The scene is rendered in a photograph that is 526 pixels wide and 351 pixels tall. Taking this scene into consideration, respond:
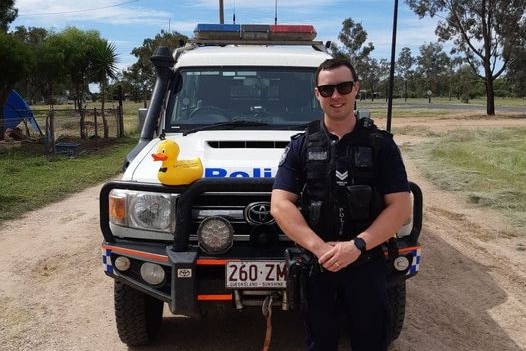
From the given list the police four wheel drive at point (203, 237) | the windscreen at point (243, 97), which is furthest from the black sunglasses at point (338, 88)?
the windscreen at point (243, 97)

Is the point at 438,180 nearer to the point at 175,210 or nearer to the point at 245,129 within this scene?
the point at 245,129

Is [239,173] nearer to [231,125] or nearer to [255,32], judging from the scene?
[231,125]

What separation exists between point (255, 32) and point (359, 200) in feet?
13.8

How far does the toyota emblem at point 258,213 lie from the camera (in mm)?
3514

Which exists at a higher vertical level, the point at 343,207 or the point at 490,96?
the point at 343,207

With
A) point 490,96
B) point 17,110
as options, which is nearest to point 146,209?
point 17,110

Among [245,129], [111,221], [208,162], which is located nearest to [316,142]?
[208,162]

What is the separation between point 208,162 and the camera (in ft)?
12.3

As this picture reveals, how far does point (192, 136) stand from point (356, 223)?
209 cm

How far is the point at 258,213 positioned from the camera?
352 cm

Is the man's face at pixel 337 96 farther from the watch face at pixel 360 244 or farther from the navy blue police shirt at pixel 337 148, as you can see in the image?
the watch face at pixel 360 244

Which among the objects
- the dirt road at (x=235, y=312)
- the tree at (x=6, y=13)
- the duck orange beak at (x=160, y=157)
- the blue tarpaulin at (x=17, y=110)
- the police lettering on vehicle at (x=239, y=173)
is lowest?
the dirt road at (x=235, y=312)

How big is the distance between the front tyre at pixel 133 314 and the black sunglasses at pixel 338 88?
2033 millimetres

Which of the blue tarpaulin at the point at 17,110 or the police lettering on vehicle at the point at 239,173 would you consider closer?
the police lettering on vehicle at the point at 239,173
